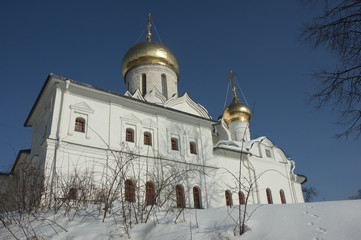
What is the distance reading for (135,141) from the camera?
1453 centimetres

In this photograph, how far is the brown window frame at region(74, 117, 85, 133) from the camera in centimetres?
1335

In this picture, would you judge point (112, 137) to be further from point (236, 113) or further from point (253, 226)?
point (236, 113)

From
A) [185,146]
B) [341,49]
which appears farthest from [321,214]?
[185,146]

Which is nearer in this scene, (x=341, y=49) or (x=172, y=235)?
(x=172, y=235)

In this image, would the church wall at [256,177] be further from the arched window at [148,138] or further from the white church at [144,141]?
the arched window at [148,138]

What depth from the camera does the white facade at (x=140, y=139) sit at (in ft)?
41.1

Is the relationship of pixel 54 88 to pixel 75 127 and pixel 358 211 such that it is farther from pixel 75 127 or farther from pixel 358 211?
pixel 358 211

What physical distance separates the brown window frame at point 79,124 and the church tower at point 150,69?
717 centimetres

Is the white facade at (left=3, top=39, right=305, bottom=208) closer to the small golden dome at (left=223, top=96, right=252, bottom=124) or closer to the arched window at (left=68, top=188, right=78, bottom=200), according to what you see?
the arched window at (left=68, top=188, right=78, bottom=200)

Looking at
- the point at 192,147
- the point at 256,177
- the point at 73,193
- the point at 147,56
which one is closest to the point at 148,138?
the point at 192,147

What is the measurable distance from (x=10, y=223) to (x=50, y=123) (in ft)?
26.9

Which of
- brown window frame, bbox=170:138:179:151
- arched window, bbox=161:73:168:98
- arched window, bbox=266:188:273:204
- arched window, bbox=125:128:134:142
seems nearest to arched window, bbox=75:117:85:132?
arched window, bbox=125:128:134:142

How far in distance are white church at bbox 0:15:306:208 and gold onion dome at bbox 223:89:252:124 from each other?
9.46ft

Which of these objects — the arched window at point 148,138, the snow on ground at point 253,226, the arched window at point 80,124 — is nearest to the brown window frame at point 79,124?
the arched window at point 80,124
